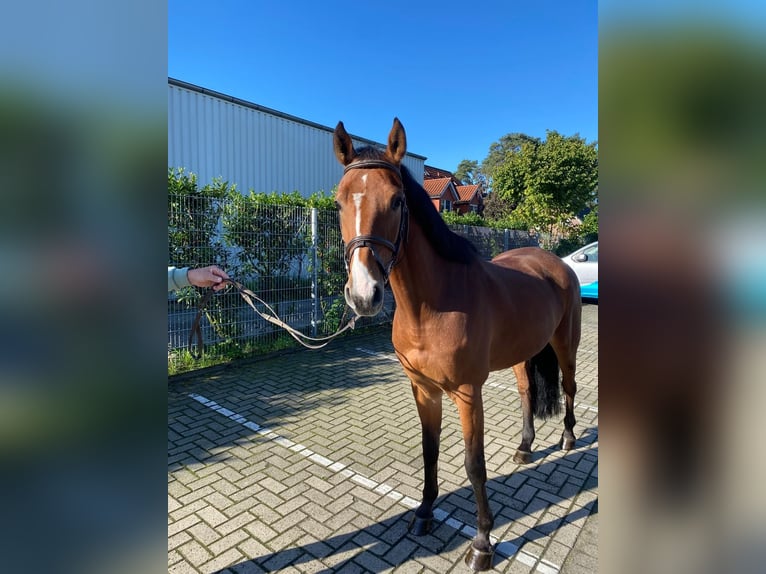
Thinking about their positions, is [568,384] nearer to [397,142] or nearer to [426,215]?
[426,215]

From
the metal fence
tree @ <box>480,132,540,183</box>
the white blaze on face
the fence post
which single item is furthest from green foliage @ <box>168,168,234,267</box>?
tree @ <box>480,132,540,183</box>

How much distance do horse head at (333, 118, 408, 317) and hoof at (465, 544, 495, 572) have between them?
1.61 meters

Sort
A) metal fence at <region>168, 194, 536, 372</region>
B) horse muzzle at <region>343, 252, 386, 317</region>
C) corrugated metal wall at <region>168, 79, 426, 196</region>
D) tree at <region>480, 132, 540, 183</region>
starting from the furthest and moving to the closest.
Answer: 1. tree at <region>480, 132, 540, 183</region>
2. corrugated metal wall at <region>168, 79, 426, 196</region>
3. metal fence at <region>168, 194, 536, 372</region>
4. horse muzzle at <region>343, 252, 386, 317</region>

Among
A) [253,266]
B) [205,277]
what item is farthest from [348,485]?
[253,266]

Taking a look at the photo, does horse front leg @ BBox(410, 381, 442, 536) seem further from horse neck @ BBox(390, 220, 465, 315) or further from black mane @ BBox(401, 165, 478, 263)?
black mane @ BBox(401, 165, 478, 263)

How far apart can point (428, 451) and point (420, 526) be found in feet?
1.48

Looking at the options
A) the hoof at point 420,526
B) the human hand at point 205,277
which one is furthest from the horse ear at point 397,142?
the hoof at point 420,526

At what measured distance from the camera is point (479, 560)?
2326mm

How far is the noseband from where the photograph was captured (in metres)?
1.89

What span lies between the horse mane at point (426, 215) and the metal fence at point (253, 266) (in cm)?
404

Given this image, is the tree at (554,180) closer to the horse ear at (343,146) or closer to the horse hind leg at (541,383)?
the horse hind leg at (541,383)
